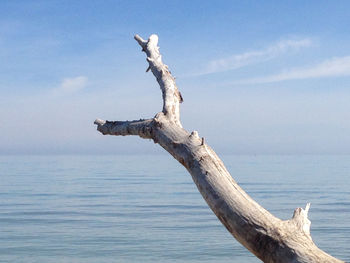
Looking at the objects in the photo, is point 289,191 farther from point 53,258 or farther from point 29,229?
point 53,258

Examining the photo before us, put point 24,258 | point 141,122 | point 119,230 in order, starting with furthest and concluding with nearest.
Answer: point 119,230
point 24,258
point 141,122

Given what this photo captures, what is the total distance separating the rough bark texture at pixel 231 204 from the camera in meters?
4.50

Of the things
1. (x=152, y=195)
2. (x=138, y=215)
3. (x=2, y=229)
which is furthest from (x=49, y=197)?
(x=2, y=229)

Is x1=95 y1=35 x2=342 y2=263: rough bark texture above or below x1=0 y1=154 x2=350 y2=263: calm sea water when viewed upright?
below

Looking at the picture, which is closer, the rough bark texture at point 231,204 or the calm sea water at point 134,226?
the rough bark texture at point 231,204

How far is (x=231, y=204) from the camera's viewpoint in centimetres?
485

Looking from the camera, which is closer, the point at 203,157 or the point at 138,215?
the point at 203,157

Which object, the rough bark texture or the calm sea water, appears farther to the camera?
the calm sea water

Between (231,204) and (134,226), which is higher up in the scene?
(134,226)

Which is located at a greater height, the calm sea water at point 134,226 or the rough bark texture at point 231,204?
the calm sea water at point 134,226

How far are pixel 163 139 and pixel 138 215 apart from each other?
15302 millimetres

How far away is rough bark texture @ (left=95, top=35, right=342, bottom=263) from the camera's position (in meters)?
4.50

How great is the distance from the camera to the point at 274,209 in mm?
23172

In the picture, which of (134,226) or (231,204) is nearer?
(231,204)
